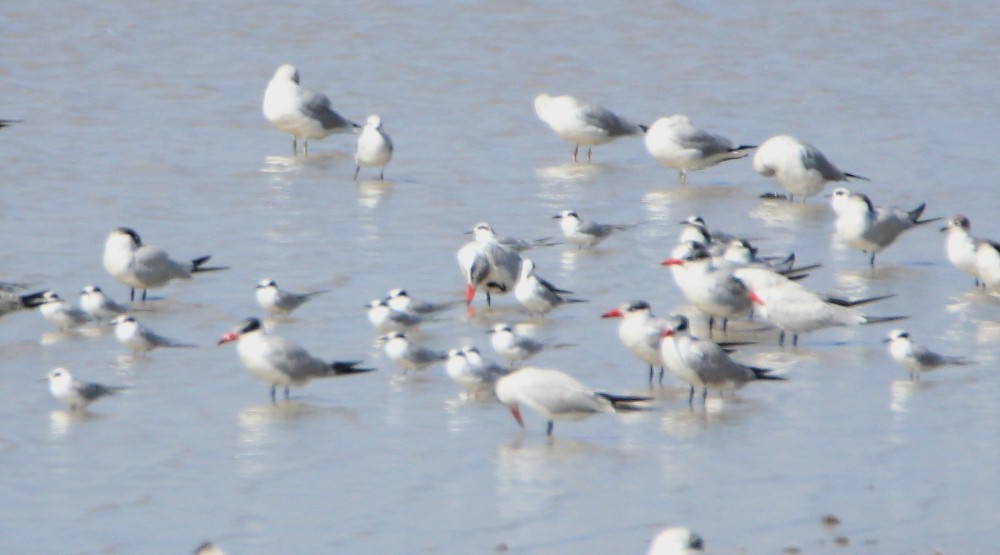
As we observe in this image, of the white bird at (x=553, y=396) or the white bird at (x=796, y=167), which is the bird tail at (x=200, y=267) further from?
the white bird at (x=796, y=167)

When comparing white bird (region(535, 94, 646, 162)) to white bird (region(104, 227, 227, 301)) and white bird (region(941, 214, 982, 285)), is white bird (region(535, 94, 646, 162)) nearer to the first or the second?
white bird (region(941, 214, 982, 285))

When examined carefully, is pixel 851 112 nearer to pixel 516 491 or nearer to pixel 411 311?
pixel 411 311

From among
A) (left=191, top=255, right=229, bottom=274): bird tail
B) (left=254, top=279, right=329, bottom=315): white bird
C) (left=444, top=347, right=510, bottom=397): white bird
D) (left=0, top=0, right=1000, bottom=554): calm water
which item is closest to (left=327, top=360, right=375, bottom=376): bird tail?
(left=0, top=0, right=1000, bottom=554): calm water

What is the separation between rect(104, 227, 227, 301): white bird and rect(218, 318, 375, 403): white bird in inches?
86.5

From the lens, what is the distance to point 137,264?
11.4 metres

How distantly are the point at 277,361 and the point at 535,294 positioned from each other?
7.70 ft

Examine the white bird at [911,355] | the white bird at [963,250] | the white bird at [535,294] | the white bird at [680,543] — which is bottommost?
the white bird at [535,294]

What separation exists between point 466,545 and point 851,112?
12400 mm

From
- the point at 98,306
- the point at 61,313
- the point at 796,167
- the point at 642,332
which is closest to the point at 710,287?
the point at 642,332

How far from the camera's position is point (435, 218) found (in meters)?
13.8

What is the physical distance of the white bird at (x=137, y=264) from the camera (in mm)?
11461

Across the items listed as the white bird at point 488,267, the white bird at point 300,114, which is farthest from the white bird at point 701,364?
the white bird at point 300,114

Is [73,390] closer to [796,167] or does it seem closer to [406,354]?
[406,354]

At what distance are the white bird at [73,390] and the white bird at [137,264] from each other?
2.66m
